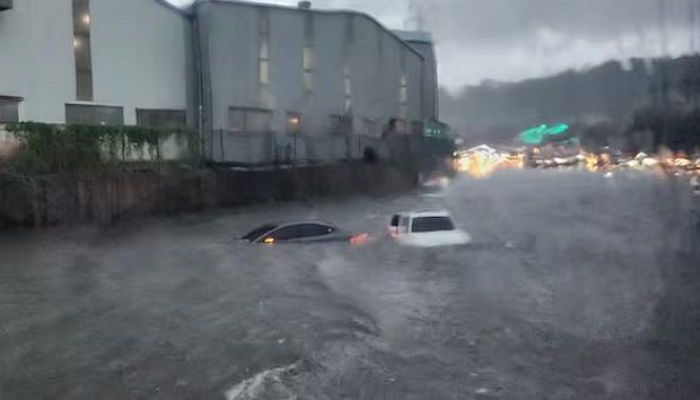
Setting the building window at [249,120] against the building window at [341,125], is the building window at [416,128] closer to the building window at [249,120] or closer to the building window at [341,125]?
the building window at [341,125]

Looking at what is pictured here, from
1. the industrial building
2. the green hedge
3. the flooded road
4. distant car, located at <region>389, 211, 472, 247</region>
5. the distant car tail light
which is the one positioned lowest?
the flooded road

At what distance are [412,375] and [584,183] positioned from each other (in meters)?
56.4

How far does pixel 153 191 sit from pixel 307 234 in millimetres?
11753

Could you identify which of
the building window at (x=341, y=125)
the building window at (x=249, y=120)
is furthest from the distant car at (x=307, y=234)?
the building window at (x=341, y=125)

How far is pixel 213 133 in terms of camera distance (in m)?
36.4

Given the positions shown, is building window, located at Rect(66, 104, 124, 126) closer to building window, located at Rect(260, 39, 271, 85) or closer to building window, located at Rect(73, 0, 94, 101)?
building window, located at Rect(73, 0, 94, 101)

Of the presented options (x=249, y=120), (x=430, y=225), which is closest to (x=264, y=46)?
(x=249, y=120)

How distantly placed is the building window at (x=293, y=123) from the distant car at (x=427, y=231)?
21.8 metres

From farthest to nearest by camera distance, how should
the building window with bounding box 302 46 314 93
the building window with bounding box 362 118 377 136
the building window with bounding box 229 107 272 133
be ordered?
the building window with bounding box 362 118 377 136
the building window with bounding box 302 46 314 93
the building window with bounding box 229 107 272 133

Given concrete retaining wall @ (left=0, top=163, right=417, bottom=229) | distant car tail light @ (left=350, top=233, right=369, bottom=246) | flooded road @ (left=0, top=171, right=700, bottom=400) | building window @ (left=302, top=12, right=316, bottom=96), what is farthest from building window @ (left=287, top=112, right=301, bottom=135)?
distant car tail light @ (left=350, top=233, right=369, bottom=246)

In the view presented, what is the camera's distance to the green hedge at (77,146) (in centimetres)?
2558

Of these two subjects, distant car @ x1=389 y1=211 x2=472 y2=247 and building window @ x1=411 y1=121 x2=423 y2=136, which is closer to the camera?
distant car @ x1=389 y1=211 x2=472 y2=247

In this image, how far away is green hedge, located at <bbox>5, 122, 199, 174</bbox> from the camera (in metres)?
25.6

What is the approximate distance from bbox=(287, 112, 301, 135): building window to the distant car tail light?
21.1 meters
